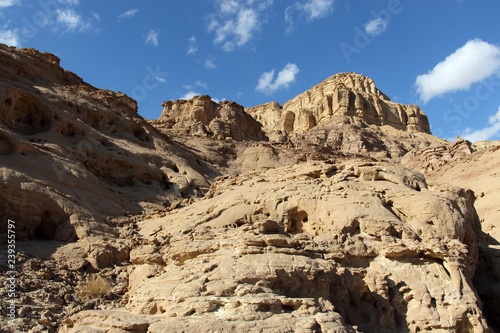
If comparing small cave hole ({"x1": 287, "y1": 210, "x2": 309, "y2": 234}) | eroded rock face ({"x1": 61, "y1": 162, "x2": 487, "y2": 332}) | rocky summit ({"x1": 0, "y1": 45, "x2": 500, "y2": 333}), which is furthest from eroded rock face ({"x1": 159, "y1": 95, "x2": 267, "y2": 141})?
small cave hole ({"x1": 287, "y1": 210, "x2": 309, "y2": 234})

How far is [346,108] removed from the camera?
69938 mm

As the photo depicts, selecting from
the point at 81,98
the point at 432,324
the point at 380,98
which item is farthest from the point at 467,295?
the point at 380,98

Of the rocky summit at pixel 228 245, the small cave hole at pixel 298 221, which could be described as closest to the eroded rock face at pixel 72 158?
the rocky summit at pixel 228 245

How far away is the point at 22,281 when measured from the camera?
8.55m

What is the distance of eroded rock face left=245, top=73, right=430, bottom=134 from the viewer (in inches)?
2808

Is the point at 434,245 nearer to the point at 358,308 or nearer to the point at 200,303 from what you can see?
the point at 358,308

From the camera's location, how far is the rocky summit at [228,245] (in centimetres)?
698

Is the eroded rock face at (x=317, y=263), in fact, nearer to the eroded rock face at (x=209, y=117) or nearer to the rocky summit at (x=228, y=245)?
the rocky summit at (x=228, y=245)

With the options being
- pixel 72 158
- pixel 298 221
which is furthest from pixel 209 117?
pixel 298 221

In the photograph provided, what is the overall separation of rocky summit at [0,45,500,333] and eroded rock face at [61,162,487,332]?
0.03m

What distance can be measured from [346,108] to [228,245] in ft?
212

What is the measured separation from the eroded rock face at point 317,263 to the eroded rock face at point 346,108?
58.6 m

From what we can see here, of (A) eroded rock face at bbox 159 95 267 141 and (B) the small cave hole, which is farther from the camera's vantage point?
(A) eroded rock face at bbox 159 95 267 141

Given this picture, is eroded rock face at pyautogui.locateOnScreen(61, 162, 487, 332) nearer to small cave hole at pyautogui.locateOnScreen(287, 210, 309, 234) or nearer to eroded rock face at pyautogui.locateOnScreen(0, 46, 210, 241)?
small cave hole at pyautogui.locateOnScreen(287, 210, 309, 234)
